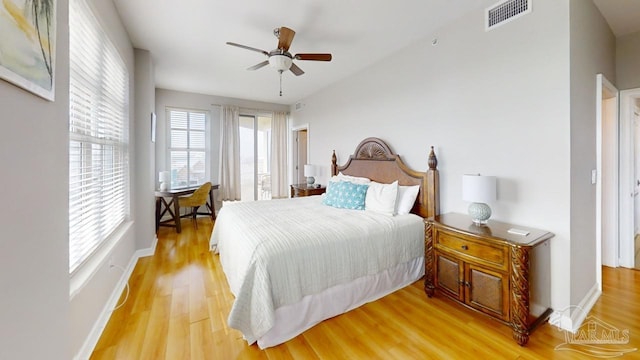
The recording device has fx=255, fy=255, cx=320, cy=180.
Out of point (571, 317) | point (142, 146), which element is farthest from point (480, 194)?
point (142, 146)

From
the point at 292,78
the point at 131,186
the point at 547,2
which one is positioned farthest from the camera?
the point at 292,78

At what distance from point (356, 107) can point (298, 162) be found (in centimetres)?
260

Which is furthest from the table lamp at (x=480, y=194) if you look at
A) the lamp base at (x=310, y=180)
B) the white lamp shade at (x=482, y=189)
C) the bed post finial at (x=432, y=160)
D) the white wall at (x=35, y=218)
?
the lamp base at (x=310, y=180)

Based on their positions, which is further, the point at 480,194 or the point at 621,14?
the point at 621,14

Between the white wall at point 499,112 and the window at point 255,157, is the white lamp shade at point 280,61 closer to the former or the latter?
the white wall at point 499,112

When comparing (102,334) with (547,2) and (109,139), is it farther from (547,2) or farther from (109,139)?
(547,2)

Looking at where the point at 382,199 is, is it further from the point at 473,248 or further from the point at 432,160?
the point at 473,248

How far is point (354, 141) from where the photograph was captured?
13.9 ft

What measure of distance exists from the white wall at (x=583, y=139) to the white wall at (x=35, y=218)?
3179mm

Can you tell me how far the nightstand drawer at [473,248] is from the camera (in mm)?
1828

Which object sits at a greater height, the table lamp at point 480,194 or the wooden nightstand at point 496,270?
the table lamp at point 480,194

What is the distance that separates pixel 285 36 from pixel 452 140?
6.60 ft

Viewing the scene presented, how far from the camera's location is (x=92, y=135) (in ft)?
6.59

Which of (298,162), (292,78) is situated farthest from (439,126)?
(298,162)
